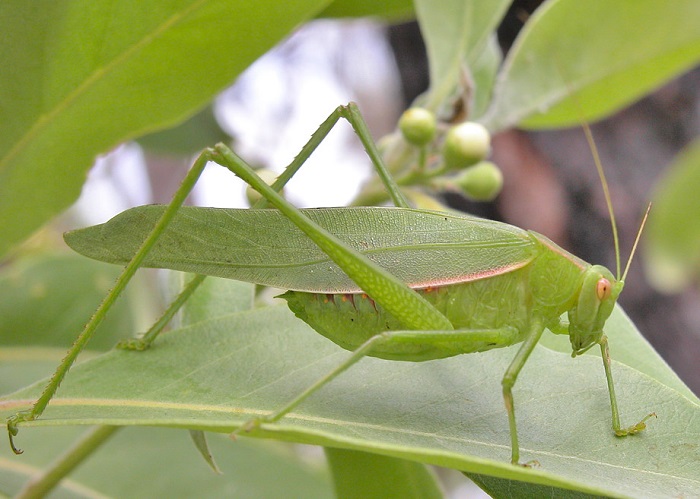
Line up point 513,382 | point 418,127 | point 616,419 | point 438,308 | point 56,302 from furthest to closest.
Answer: point 56,302 → point 418,127 → point 438,308 → point 513,382 → point 616,419

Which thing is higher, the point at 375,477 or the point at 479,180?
the point at 479,180

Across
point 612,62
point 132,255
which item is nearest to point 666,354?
point 612,62

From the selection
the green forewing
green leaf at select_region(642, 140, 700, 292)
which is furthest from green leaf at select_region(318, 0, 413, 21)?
green leaf at select_region(642, 140, 700, 292)

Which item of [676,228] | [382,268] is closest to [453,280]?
[382,268]

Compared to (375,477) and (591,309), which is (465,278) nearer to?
(591,309)

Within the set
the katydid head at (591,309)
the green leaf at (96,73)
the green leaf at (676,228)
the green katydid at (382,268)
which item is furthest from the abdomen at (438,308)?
the green leaf at (676,228)

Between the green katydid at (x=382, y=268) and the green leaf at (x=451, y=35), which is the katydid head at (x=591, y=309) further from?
the green leaf at (x=451, y=35)

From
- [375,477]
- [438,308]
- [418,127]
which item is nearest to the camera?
[375,477]
